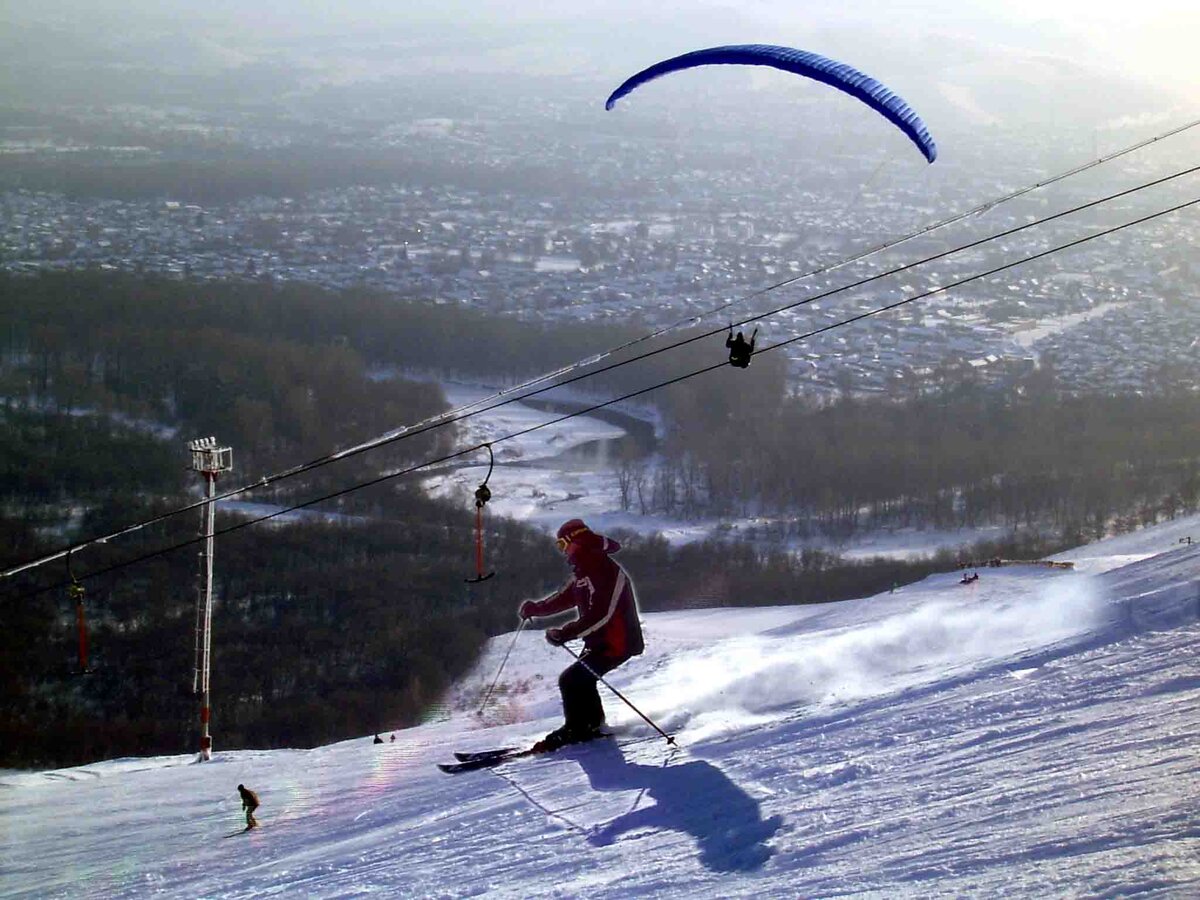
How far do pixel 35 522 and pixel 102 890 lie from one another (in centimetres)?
2072

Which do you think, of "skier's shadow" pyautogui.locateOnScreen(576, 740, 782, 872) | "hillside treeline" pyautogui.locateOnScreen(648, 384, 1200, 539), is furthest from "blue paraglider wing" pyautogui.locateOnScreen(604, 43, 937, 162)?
"hillside treeline" pyautogui.locateOnScreen(648, 384, 1200, 539)

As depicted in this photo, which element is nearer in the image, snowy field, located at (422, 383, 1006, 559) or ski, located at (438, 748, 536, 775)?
ski, located at (438, 748, 536, 775)

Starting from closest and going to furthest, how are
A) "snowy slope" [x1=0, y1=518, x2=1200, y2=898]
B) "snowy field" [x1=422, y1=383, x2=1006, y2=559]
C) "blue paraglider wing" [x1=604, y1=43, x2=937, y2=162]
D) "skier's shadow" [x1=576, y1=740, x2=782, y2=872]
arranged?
"snowy slope" [x1=0, y1=518, x2=1200, y2=898]
"skier's shadow" [x1=576, y1=740, x2=782, y2=872]
"blue paraglider wing" [x1=604, y1=43, x2=937, y2=162]
"snowy field" [x1=422, y1=383, x2=1006, y2=559]

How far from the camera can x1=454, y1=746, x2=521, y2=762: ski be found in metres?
8.28

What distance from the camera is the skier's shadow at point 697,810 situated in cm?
577

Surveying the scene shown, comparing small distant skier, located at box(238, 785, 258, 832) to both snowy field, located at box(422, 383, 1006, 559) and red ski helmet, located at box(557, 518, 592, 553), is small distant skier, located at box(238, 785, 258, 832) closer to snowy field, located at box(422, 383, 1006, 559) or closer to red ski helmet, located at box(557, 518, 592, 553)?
red ski helmet, located at box(557, 518, 592, 553)

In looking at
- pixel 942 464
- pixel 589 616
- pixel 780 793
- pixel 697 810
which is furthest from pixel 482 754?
pixel 942 464

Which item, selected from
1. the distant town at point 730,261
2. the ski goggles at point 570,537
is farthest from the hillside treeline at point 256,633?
the distant town at point 730,261

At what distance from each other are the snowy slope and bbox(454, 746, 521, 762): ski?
0.82 ft

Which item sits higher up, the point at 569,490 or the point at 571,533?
the point at 569,490

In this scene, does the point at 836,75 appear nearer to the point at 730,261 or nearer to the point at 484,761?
the point at 484,761

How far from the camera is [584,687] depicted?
314 inches

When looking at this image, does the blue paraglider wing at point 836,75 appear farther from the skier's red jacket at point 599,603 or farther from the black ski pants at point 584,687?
the black ski pants at point 584,687

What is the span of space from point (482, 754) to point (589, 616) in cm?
131
